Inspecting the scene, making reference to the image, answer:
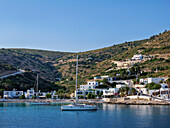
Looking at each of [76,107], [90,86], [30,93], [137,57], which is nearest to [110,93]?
[90,86]

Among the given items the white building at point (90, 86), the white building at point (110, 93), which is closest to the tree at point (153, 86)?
the white building at point (110, 93)

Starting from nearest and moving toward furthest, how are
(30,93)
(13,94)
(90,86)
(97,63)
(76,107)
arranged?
1. (76,107)
2. (13,94)
3. (30,93)
4. (90,86)
5. (97,63)

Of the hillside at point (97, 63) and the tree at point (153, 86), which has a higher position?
the hillside at point (97, 63)

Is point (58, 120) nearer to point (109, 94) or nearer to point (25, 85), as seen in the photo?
point (109, 94)

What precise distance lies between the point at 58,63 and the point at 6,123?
5846 inches

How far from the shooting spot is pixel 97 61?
572 ft

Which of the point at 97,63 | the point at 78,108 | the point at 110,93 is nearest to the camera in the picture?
the point at 78,108

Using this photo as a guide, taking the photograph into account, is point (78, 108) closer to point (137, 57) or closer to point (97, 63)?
point (137, 57)

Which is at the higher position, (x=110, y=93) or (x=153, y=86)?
(x=153, y=86)

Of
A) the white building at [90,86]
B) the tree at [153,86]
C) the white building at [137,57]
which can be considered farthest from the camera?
the white building at [137,57]

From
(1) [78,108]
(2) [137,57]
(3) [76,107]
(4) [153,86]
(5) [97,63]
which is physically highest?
(2) [137,57]

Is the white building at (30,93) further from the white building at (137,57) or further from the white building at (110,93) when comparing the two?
the white building at (137,57)

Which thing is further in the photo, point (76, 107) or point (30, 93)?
point (30, 93)

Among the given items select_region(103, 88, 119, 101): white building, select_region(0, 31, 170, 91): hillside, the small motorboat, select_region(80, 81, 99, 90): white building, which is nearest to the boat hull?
the small motorboat
